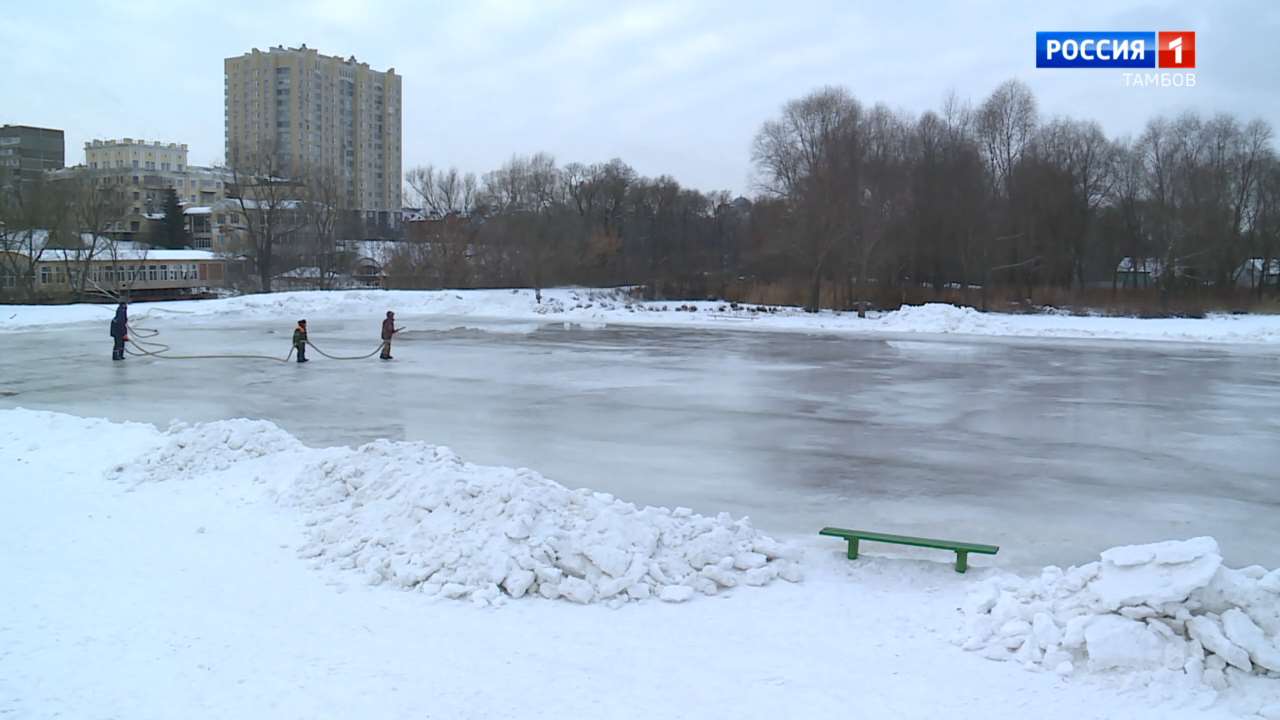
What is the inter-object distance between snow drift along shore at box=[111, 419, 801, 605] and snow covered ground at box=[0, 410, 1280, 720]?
4cm

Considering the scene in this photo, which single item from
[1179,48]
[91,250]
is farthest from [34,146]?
[1179,48]

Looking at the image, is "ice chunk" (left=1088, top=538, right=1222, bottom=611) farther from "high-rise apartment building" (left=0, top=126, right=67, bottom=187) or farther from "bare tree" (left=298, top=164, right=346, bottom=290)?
"high-rise apartment building" (left=0, top=126, right=67, bottom=187)

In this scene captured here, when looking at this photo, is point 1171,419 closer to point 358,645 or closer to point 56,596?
point 358,645

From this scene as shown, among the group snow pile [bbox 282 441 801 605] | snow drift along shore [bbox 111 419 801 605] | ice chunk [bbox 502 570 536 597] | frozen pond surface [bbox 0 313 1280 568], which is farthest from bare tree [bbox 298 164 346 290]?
ice chunk [bbox 502 570 536 597]

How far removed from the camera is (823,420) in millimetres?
14961

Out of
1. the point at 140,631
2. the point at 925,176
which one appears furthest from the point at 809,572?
the point at 925,176

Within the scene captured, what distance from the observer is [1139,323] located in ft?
131

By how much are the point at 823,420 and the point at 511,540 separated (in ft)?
27.9

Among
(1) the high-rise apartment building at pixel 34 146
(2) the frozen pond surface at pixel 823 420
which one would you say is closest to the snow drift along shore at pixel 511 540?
(2) the frozen pond surface at pixel 823 420

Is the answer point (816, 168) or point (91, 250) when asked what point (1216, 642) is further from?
point (91, 250)

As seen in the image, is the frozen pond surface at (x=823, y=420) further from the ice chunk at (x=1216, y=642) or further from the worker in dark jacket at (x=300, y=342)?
the ice chunk at (x=1216, y=642)

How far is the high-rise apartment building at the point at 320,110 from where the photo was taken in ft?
424

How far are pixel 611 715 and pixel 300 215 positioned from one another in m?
67.7

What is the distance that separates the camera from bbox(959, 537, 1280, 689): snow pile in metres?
5.53
